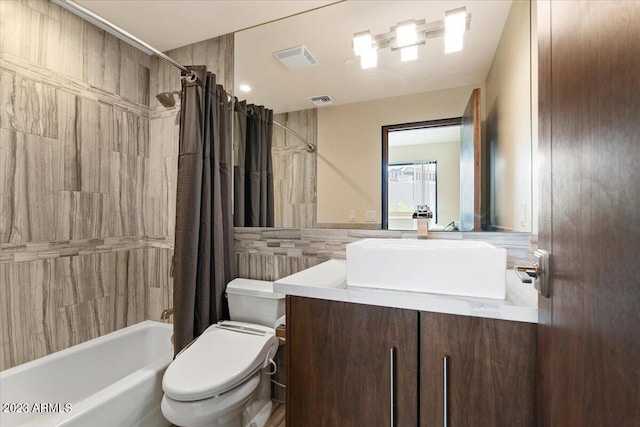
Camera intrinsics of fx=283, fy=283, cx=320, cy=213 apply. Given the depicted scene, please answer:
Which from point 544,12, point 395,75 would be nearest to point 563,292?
point 544,12

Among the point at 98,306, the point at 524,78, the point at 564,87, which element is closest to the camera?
the point at 564,87

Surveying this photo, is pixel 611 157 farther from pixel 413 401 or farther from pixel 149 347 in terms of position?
pixel 149 347

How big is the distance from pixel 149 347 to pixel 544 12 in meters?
2.74

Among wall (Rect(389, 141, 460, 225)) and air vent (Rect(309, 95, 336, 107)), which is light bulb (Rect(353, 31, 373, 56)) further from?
wall (Rect(389, 141, 460, 225))

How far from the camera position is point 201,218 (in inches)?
67.6

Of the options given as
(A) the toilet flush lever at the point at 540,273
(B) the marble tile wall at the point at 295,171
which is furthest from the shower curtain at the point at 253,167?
(A) the toilet flush lever at the point at 540,273

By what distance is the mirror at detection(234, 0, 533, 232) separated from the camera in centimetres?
131

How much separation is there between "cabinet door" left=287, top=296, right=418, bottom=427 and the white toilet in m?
0.37

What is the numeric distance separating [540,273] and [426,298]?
0.29 metres

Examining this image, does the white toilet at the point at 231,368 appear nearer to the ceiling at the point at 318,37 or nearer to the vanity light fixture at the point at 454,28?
the ceiling at the point at 318,37

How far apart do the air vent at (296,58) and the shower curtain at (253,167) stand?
0.32 meters

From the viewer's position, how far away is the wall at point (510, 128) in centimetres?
121

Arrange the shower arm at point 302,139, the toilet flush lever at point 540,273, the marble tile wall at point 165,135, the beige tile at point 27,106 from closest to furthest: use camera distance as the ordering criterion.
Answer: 1. the toilet flush lever at point 540,273
2. the beige tile at point 27,106
3. the shower arm at point 302,139
4. the marble tile wall at point 165,135

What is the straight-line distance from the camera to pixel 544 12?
0.69 m
